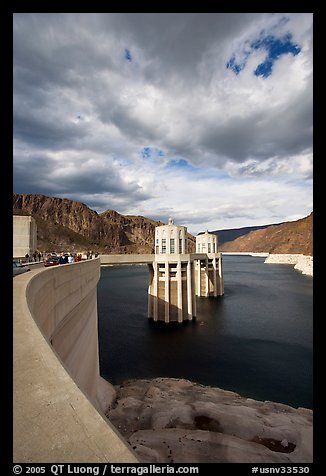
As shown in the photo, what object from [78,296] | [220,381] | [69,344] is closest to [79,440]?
[69,344]

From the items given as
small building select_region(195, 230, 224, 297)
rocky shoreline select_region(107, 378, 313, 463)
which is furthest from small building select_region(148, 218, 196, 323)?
rocky shoreline select_region(107, 378, 313, 463)

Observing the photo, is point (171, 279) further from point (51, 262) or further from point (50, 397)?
point (50, 397)

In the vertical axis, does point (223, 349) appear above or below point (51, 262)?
below

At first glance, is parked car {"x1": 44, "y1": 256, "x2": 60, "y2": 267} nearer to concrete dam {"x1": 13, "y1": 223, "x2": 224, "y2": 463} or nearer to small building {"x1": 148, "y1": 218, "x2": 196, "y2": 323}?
concrete dam {"x1": 13, "y1": 223, "x2": 224, "y2": 463}

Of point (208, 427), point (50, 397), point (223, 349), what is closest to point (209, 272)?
point (223, 349)

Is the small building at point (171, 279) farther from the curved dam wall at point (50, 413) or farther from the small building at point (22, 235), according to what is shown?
the curved dam wall at point (50, 413)

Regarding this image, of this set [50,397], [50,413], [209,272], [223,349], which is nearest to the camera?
[50,413]
